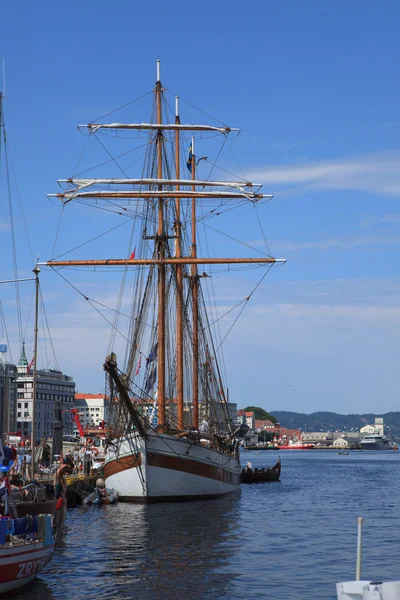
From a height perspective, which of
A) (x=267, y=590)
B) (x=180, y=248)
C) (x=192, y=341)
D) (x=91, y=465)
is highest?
(x=180, y=248)

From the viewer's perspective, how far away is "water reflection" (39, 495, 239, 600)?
89.8 ft

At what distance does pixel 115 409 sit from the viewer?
5603cm

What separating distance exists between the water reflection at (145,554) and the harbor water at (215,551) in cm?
3

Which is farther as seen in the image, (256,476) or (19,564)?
(256,476)

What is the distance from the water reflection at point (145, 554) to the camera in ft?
89.8

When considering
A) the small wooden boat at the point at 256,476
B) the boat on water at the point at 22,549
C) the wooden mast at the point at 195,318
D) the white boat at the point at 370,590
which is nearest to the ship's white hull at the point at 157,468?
the wooden mast at the point at 195,318

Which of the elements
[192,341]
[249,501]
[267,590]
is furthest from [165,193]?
[267,590]

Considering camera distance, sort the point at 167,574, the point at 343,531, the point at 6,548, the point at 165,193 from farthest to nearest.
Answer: the point at 165,193 → the point at 343,531 → the point at 167,574 → the point at 6,548

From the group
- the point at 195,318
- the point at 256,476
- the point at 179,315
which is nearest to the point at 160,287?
the point at 179,315

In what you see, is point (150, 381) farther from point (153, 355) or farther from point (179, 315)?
point (179, 315)

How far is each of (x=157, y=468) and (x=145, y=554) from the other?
763 inches

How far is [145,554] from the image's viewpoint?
112ft

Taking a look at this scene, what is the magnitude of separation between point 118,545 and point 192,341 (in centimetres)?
3036

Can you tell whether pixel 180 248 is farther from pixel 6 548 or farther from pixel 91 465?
pixel 6 548
